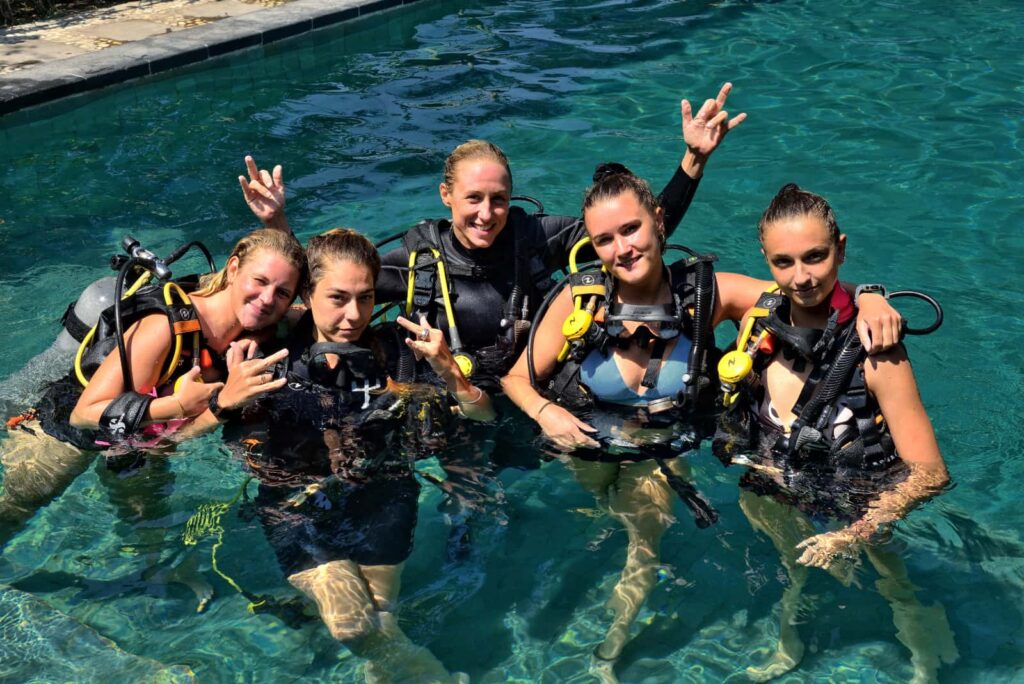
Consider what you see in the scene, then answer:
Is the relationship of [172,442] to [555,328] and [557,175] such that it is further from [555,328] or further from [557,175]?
[557,175]

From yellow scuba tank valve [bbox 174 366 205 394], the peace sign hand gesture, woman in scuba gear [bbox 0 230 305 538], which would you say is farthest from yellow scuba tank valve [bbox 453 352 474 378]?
the peace sign hand gesture

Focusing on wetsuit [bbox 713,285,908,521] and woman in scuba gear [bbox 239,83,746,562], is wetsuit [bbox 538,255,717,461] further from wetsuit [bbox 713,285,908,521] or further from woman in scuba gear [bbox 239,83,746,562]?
woman in scuba gear [bbox 239,83,746,562]

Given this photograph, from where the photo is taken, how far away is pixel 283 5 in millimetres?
12273

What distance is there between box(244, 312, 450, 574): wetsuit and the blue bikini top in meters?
0.71

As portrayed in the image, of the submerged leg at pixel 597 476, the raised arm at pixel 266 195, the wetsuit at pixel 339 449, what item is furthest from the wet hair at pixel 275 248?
the submerged leg at pixel 597 476

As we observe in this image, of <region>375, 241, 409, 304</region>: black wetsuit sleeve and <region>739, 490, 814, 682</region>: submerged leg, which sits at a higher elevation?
<region>375, 241, 409, 304</region>: black wetsuit sleeve

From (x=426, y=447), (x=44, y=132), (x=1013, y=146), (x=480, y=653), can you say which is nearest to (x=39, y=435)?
(x=426, y=447)

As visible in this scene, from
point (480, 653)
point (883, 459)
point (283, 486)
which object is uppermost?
point (883, 459)

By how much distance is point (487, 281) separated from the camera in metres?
4.66

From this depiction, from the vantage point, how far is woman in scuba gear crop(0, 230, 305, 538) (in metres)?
3.73

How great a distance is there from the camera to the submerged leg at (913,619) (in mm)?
3766

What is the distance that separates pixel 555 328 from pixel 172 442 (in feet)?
5.36

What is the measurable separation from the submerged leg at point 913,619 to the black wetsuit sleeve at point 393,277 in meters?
2.22

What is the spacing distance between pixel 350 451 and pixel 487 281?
104 centimetres
